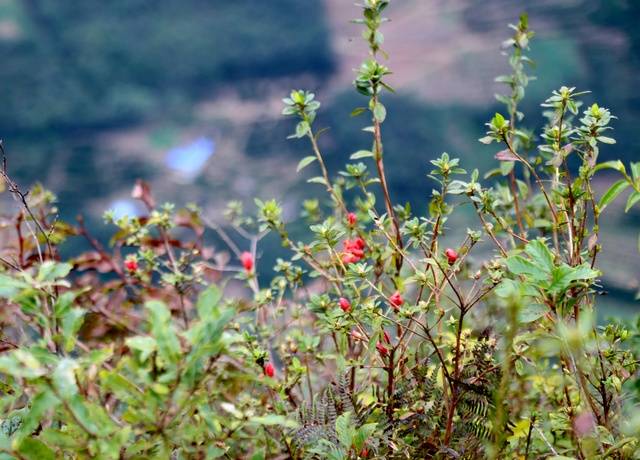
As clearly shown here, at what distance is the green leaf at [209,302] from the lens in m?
0.69

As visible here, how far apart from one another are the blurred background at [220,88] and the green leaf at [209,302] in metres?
2.12

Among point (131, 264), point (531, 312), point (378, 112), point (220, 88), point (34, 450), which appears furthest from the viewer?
point (220, 88)

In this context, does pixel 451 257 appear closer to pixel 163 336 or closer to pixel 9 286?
pixel 163 336

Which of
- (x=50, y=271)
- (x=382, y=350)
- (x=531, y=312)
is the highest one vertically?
(x=50, y=271)

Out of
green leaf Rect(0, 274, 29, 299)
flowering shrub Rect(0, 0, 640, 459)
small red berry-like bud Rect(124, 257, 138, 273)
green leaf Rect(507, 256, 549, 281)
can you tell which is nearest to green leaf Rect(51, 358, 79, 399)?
flowering shrub Rect(0, 0, 640, 459)

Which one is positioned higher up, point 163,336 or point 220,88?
point 163,336

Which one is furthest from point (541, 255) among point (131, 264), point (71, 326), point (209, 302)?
Answer: point (131, 264)

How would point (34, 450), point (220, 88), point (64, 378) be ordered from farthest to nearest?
1. point (220, 88)
2. point (34, 450)
3. point (64, 378)

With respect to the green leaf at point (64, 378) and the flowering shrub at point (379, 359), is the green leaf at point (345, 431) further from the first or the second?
the green leaf at point (64, 378)

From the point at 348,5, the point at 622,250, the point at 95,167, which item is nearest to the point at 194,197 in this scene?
the point at 95,167

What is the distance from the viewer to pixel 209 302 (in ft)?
2.28

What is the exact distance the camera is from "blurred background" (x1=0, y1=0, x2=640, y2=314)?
9.43ft

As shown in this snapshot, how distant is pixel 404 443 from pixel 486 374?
175 millimetres

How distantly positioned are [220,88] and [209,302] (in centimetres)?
265
